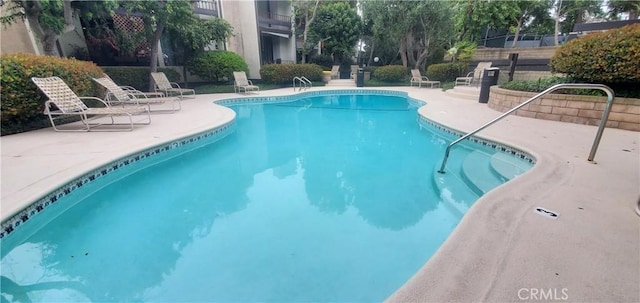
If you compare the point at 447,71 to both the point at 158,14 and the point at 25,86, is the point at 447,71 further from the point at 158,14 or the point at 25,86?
the point at 25,86

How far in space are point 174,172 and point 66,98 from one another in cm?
293

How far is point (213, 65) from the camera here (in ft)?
39.7

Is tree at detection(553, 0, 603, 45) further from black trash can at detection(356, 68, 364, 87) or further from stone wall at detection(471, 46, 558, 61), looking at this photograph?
black trash can at detection(356, 68, 364, 87)

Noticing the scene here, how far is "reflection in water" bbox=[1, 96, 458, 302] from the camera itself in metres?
2.06

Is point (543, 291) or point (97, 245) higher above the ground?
point (543, 291)

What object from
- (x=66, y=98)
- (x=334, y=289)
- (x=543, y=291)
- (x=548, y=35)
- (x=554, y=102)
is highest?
(x=548, y=35)

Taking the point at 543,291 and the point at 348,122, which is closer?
the point at 543,291

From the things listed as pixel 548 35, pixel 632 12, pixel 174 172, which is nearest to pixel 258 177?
pixel 174 172

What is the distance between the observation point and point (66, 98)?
5.04 meters

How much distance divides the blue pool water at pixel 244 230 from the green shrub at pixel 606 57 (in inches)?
125

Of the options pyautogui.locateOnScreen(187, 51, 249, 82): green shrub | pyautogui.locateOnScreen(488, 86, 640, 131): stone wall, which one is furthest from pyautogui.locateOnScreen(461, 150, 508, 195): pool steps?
pyautogui.locateOnScreen(187, 51, 249, 82): green shrub

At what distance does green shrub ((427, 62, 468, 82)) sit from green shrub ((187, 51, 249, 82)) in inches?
400

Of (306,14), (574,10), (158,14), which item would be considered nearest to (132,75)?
(158,14)

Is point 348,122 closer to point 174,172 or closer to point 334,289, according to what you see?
point 174,172
